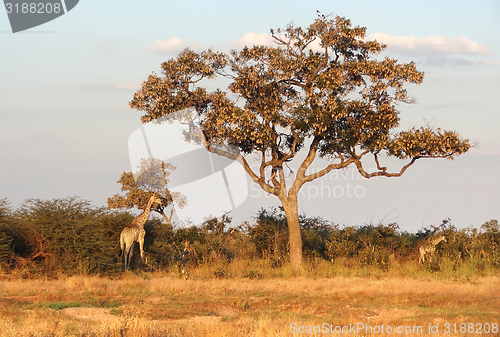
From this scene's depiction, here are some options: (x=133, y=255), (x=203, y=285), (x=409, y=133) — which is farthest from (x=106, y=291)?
(x=409, y=133)

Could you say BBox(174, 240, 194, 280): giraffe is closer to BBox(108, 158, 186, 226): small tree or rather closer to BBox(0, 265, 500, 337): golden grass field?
BBox(0, 265, 500, 337): golden grass field

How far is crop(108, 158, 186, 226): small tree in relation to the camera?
30.5m

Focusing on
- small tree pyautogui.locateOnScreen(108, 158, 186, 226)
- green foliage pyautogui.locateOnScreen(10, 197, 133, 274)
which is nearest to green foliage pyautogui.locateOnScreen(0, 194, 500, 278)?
green foliage pyautogui.locateOnScreen(10, 197, 133, 274)

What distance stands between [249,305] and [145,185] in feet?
59.4

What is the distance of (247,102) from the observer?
20828mm

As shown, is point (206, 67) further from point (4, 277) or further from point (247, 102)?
point (4, 277)

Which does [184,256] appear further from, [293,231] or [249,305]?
[249,305]

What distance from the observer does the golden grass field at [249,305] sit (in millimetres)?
10734

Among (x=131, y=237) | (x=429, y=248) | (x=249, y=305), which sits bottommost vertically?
(x=249, y=305)

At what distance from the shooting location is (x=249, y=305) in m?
14.3

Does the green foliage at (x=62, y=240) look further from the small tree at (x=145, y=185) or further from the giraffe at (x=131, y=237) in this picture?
the small tree at (x=145, y=185)

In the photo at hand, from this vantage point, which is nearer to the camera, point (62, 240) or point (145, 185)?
point (62, 240)

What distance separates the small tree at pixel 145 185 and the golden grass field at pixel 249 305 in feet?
35.4

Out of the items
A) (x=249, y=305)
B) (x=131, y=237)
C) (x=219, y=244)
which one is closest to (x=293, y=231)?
(x=219, y=244)
